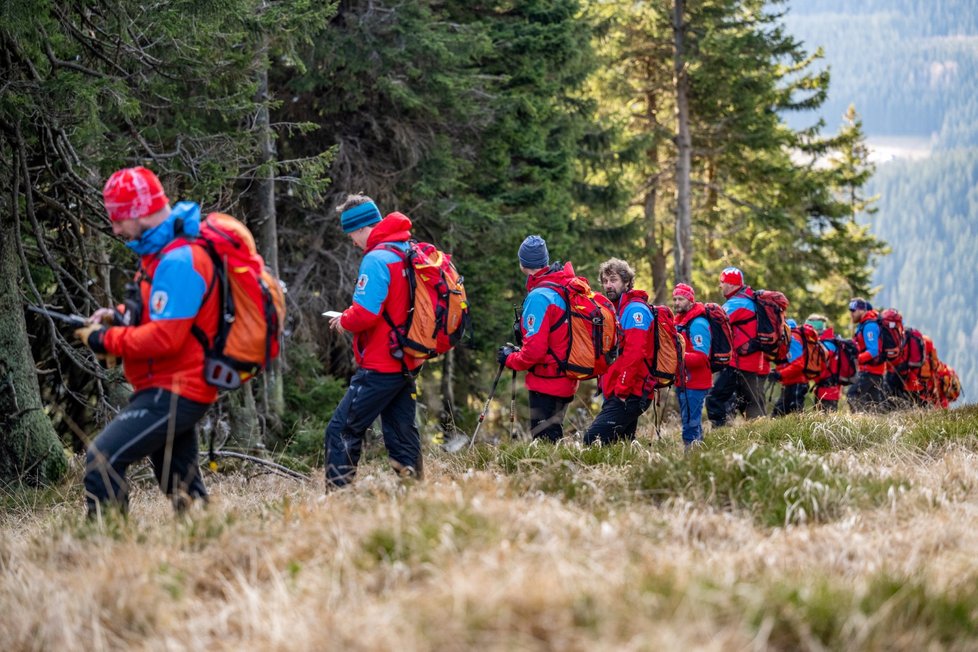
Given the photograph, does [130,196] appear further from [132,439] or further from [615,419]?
[615,419]

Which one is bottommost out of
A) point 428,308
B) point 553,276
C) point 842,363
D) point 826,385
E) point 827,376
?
point 826,385

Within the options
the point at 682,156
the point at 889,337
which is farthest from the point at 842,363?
the point at 682,156

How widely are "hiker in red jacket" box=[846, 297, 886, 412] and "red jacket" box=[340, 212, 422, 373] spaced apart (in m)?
11.9

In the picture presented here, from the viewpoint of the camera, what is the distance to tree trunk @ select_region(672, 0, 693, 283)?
95.5 feet

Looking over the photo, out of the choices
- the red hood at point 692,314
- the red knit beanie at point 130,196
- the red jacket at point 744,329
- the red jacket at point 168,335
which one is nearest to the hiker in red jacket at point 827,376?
the red jacket at point 744,329

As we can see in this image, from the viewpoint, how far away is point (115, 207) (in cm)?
529

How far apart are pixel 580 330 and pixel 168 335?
4425 mm

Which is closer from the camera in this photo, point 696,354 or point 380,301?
point 380,301

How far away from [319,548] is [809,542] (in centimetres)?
227

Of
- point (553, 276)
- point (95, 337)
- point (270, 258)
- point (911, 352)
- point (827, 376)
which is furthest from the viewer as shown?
point (911, 352)

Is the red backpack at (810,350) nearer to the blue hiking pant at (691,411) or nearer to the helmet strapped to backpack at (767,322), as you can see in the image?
the helmet strapped to backpack at (767,322)

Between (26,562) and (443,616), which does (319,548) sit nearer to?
(443,616)

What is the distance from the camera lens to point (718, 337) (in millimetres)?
11508

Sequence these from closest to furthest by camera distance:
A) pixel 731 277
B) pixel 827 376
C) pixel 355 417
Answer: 1. pixel 355 417
2. pixel 731 277
3. pixel 827 376
